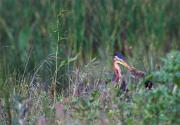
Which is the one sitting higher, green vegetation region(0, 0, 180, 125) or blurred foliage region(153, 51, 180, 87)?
blurred foliage region(153, 51, 180, 87)

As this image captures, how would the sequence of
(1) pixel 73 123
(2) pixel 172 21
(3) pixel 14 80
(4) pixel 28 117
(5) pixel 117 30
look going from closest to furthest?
(1) pixel 73 123
(4) pixel 28 117
(3) pixel 14 80
(5) pixel 117 30
(2) pixel 172 21

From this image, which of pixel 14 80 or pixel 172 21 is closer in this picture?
pixel 14 80

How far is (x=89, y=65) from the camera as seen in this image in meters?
5.30

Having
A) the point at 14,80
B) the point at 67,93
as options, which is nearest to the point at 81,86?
the point at 67,93

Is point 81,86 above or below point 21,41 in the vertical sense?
above

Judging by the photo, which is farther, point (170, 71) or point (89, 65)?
point (89, 65)

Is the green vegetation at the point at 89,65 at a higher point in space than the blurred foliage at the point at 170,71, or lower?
lower

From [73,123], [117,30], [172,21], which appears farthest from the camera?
[172,21]

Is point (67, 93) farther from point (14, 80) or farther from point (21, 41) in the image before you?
point (21, 41)

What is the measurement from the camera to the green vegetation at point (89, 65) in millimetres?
4254

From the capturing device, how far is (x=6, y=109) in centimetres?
470

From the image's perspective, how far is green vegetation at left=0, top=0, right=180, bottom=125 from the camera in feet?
14.0

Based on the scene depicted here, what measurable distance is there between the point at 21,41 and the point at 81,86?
136 inches

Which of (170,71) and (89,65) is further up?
(170,71)
